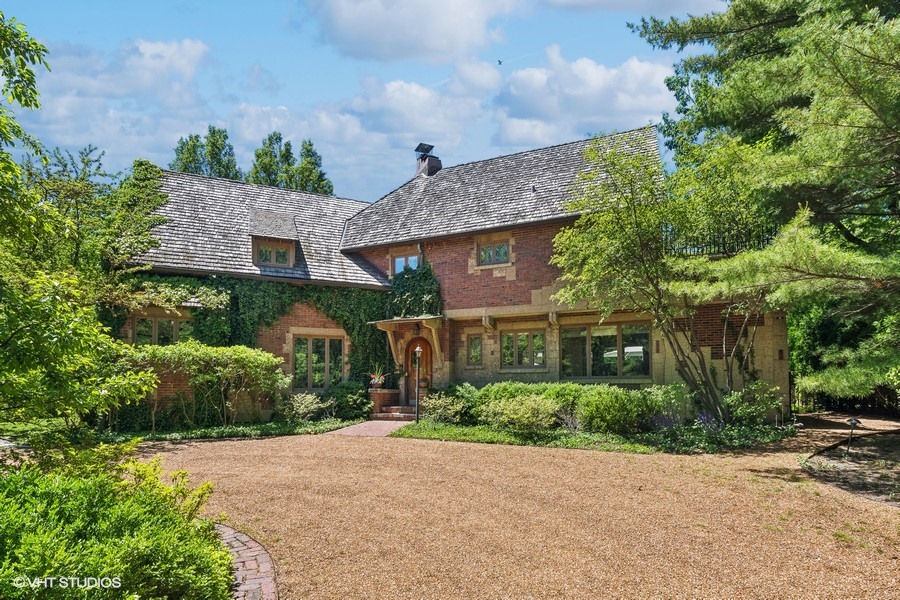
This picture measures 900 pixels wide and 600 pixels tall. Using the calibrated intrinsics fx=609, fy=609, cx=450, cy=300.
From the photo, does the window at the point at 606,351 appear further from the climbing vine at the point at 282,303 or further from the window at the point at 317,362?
the window at the point at 317,362

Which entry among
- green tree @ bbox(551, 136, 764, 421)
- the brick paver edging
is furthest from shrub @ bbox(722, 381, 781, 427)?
the brick paver edging

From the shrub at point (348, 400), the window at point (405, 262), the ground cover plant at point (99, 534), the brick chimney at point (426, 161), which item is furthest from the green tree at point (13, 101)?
the brick chimney at point (426, 161)

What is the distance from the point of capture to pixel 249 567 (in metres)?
5.12

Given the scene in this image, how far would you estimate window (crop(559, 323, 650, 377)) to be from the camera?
16.1m

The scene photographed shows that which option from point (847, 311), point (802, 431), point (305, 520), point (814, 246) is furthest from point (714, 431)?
point (305, 520)

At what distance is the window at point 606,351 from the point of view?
16109mm

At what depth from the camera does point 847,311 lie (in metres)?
10.2

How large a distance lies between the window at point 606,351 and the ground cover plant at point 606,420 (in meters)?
2.11

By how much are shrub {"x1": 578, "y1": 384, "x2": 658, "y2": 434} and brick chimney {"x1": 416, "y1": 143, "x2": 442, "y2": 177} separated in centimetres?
1235

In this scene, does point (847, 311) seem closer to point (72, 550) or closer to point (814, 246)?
point (814, 246)

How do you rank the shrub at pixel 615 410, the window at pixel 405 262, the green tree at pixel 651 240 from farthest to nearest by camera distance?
the window at pixel 405 262 → the shrub at pixel 615 410 → the green tree at pixel 651 240

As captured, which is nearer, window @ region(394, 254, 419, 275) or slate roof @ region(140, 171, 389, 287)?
slate roof @ region(140, 171, 389, 287)

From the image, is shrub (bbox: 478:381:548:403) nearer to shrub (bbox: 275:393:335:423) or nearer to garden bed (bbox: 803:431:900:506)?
shrub (bbox: 275:393:335:423)

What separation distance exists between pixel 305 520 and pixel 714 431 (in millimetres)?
8926
